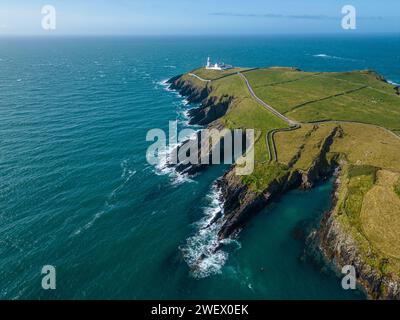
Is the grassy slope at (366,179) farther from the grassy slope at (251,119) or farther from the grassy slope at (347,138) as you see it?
the grassy slope at (251,119)

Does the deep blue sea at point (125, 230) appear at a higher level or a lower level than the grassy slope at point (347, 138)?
lower

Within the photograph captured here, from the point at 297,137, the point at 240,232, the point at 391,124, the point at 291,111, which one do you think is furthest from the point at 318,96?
the point at 240,232

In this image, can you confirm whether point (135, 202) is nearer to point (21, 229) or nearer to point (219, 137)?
point (21, 229)

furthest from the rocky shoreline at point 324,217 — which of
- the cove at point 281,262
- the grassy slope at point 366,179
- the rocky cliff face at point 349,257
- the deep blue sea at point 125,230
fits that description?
the deep blue sea at point 125,230

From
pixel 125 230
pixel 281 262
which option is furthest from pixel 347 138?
pixel 125 230

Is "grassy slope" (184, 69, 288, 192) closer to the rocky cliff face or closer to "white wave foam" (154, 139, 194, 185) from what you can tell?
the rocky cliff face

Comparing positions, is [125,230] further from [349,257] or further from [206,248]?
[349,257]

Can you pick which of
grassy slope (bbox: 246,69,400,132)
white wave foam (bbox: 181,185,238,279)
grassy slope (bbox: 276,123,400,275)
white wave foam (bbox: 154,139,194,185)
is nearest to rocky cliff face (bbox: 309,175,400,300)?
grassy slope (bbox: 276,123,400,275)
